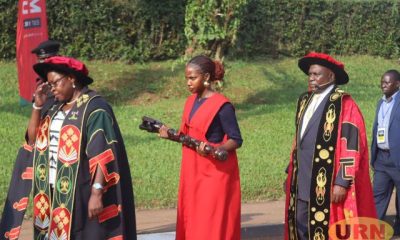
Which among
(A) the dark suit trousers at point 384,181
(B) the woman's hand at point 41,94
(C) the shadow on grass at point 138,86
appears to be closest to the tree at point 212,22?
(C) the shadow on grass at point 138,86

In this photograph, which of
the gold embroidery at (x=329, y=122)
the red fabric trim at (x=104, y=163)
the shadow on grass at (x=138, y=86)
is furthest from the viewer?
the shadow on grass at (x=138, y=86)

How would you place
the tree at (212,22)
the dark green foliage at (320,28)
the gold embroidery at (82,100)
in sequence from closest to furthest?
1. the gold embroidery at (82,100)
2. the tree at (212,22)
3. the dark green foliage at (320,28)

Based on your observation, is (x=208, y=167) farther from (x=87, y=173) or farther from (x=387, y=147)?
(x=387, y=147)

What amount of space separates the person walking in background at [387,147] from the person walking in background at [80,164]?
138 inches

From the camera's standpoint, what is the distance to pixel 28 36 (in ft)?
43.7

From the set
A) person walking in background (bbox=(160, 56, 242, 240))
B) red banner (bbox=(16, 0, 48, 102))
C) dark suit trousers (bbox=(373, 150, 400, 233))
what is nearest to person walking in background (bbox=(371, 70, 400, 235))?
dark suit trousers (bbox=(373, 150, 400, 233))

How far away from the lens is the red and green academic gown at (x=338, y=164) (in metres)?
6.30

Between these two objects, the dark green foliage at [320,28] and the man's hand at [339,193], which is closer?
the man's hand at [339,193]

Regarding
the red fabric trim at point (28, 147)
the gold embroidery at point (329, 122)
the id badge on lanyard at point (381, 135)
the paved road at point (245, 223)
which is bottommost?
the paved road at point (245, 223)

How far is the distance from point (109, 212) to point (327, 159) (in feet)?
5.96

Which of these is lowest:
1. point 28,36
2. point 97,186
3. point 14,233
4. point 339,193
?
point 14,233

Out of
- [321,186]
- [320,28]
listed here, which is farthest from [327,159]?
[320,28]

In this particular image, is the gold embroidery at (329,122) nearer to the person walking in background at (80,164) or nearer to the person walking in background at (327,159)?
the person walking in background at (327,159)

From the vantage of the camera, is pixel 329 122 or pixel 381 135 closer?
pixel 329 122
